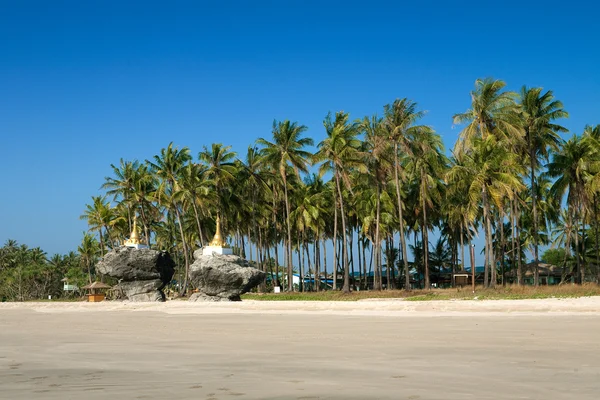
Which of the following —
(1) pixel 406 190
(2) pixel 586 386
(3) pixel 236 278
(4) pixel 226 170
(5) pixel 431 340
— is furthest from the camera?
(1) pixel 406 190

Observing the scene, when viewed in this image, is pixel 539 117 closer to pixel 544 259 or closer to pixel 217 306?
pixel 217 306

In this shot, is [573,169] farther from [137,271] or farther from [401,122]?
[137,271]

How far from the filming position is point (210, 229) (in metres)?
61.3

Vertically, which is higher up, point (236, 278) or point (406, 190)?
point (406, 190)

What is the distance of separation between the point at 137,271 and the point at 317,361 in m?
34.8

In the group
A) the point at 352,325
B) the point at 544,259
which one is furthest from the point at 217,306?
the point at 544,259

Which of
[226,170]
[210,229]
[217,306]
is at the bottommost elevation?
[217,306]

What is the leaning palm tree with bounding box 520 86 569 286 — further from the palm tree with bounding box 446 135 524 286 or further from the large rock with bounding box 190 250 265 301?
the large rock with bounding box 190 250 265 301

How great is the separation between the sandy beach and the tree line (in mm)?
24729

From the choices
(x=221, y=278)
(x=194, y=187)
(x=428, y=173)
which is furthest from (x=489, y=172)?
(x=194, y=187)

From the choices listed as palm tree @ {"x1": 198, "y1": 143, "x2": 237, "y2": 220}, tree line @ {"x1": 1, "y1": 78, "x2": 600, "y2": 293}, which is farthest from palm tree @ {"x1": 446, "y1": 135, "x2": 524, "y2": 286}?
palm tree @ {"x1": 198, "y1": 143, "x2": 237, "y2": 220}

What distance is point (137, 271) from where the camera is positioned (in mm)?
42250

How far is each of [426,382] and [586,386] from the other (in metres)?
1.77

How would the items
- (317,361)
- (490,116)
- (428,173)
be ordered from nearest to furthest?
(317,361), (490,116), (428,173)
